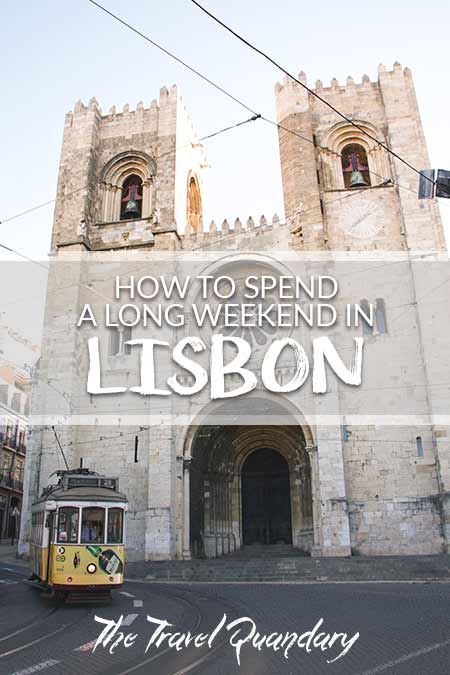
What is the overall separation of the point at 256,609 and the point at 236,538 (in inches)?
394

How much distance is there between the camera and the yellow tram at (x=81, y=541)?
854 centimetres

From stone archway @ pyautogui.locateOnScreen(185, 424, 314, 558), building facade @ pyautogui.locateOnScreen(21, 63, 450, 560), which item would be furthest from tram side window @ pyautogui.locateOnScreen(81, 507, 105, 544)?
stone archway @ pyautogui.locateOnScreen(185, 424, 314, 558)

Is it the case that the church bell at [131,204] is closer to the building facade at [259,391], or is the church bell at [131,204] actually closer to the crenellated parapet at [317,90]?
the building facade at [259,391]

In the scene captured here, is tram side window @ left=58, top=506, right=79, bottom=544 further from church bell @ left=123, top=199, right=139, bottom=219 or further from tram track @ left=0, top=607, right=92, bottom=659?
church bell @ left=123, top=199, right=139, bottom=219

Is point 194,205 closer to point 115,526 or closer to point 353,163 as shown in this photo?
point 353,163

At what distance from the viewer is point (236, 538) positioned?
57.4 ft

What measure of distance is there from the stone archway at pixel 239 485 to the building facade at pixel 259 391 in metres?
0.05

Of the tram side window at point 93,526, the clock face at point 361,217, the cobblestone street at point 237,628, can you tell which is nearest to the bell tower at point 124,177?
the clock face at point 361,217

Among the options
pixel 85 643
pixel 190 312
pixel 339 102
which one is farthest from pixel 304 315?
pixel 85 643

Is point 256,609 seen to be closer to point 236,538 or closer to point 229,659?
point 229,659

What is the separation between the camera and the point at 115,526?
9156 millimetres

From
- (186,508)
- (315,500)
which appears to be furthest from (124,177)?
(315,500)

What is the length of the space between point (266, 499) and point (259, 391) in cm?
420

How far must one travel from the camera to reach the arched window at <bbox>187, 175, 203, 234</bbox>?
2388 cm
